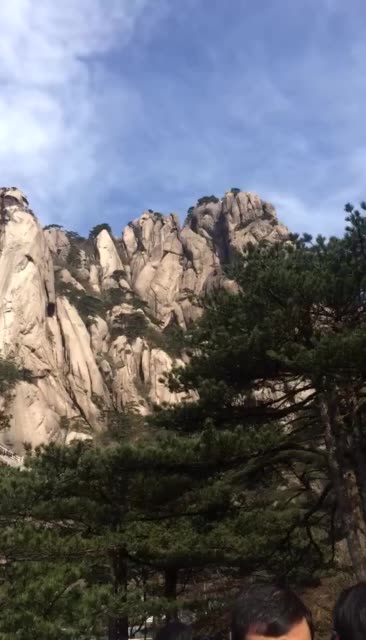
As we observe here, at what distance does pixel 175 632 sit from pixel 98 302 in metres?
57.8

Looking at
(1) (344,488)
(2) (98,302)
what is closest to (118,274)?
(2) (98,302)

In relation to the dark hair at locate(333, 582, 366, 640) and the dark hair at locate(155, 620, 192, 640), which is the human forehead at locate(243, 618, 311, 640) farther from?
the dark hair at locate(155, 620, 192, 640)

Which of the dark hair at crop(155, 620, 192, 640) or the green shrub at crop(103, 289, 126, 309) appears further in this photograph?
the green shrub at crop(103, 289, 126, 309)

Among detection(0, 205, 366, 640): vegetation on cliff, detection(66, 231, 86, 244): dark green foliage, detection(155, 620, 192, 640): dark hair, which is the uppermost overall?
detection(66, 231, 86, 244): dark green foliage

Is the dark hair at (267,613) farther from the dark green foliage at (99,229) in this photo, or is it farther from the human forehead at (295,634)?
the dark green foliage at (99,229)

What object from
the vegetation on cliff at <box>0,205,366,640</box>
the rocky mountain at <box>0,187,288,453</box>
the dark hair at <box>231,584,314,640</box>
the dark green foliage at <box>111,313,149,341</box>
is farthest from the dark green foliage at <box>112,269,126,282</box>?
the dark hair at <box>231,584,314,640</box>

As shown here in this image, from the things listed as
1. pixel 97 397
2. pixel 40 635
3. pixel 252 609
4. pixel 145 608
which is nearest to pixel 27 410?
pixel 97 397

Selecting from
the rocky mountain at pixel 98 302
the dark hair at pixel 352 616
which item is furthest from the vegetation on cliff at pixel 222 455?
the rocky mountain at pixel 98 302

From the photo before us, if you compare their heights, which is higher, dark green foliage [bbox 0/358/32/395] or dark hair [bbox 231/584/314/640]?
dark green foliage [bbox 0/358/32/395]

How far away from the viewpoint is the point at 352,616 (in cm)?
161

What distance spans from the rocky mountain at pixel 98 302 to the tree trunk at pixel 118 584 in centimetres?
2205

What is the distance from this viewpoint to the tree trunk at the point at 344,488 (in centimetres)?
887

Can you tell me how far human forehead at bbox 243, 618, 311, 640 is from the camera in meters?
1.66

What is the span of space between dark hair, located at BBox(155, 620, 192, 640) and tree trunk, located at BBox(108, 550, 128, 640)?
7936 millimetres
